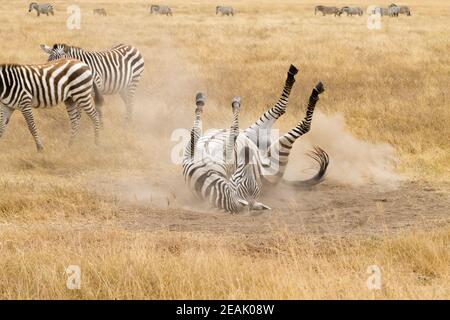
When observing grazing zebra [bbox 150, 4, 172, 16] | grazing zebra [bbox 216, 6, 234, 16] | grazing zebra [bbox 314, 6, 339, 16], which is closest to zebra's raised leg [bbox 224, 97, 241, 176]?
grazing zebra [bbox 150, 4, 172, 16]

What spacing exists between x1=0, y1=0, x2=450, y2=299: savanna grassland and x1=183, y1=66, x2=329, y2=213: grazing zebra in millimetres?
250

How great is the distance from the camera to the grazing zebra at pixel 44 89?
39.5ft

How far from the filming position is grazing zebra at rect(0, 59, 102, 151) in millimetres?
12047

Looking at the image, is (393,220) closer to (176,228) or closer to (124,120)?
→ (176,228)

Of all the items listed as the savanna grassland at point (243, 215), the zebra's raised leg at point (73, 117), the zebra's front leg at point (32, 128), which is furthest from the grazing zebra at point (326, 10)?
the zebra's front leg at point (32, 128)

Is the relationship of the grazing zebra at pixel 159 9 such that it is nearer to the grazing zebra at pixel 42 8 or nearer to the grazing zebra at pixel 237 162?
the grazing zebra at pixel 42 8

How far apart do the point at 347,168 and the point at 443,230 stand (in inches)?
149

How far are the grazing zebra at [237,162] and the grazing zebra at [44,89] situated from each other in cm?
362

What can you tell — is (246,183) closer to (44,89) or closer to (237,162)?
(237,162)

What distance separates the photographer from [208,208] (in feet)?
28.3

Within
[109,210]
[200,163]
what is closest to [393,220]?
[200,163]

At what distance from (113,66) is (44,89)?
2879mm

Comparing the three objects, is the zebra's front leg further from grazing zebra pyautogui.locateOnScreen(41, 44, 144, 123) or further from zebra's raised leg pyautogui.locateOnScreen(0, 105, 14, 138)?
grazing zebra pyautogui.locateOnScreen(41, 44, 144, 123)

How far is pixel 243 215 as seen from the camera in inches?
319
